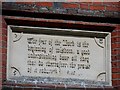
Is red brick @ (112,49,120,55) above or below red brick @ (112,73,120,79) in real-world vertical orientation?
above

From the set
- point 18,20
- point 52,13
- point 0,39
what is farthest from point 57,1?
point 0,39

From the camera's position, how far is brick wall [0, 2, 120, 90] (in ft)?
13.7

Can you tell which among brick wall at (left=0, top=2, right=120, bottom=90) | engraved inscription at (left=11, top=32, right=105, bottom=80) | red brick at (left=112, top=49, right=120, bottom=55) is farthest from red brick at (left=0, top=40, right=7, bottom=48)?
red brick at (left=112, top=49, right=120, bottom=55)

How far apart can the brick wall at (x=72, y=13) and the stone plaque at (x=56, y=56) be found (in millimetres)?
100

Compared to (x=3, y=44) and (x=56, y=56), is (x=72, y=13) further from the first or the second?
(x=3, y=44)

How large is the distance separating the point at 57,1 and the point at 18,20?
0.47 m

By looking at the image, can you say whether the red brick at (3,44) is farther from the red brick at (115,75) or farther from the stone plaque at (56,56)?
the red brick at (115,75)

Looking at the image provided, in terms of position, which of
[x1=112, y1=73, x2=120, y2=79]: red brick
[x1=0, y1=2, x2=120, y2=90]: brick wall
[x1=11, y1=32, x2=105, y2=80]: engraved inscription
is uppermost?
[x1=0, y1=2, x2=120, y2=90]: brick wall

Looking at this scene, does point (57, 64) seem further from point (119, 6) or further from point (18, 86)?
point (119, 6)

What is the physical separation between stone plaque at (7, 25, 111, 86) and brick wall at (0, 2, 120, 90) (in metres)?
0.10

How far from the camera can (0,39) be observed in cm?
412

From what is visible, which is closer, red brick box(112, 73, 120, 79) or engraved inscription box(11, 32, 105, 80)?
engraved inscription box(11, 32, 105, 80)

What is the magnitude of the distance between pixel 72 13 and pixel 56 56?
476mm

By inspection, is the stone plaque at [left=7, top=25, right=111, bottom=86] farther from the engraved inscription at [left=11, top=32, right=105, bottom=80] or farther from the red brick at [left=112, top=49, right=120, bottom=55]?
the red brick at [left=112, top=49, right=120, bottom=55]
